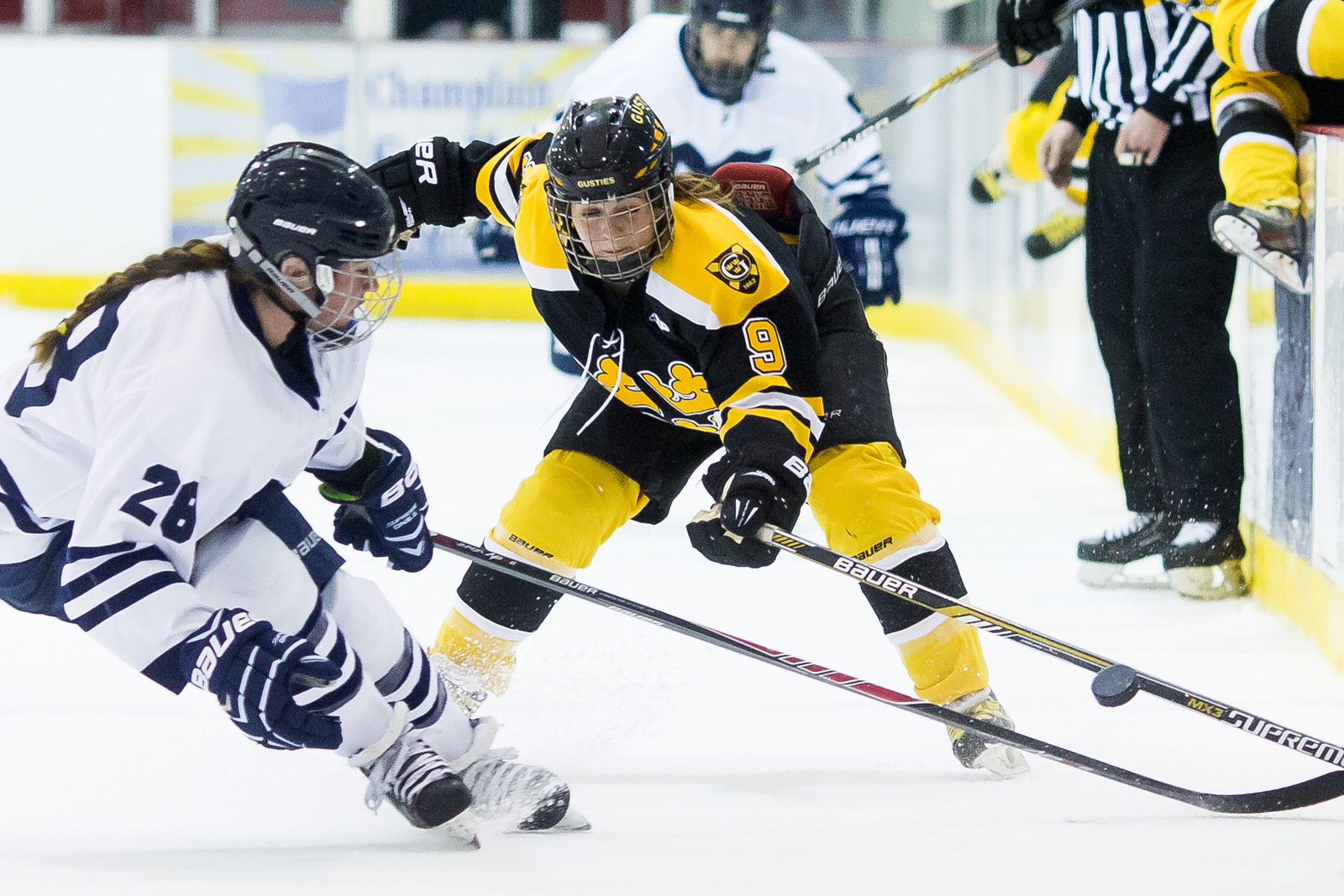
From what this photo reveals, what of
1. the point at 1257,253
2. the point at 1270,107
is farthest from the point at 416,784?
the point at 1270,107

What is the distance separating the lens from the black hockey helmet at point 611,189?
2100 millimetres

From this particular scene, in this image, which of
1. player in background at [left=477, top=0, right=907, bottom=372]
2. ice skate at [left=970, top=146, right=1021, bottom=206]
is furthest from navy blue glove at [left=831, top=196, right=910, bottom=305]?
ice skate at [left=970, top=146, right=1021, bottom=206]

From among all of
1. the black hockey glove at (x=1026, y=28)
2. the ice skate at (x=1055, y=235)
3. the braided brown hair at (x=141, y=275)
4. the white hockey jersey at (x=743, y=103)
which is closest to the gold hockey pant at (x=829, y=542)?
the braided brown hair at (x=141, y=275)

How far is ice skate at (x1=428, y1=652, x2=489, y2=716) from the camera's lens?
→ 8.00ft

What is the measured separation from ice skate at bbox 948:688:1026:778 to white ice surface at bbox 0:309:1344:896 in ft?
0.09

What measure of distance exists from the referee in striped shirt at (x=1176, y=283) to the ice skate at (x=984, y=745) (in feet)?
3.57

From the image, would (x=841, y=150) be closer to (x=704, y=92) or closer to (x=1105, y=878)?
(x=704, y=92)

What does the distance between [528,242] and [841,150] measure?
1.87 meters

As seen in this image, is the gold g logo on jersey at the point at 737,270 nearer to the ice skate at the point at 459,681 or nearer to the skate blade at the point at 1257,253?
the ice skate at the point at 459,681

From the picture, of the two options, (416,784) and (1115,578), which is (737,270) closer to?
(416,784)

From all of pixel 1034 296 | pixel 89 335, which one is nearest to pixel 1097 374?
pixel 1034 296

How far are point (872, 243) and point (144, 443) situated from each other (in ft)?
8.51

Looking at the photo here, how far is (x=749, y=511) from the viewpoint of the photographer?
2.04 m

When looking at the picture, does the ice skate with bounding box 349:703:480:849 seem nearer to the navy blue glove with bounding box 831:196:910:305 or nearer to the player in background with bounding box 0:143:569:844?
the player in background with bounding box 0:143:569:844
